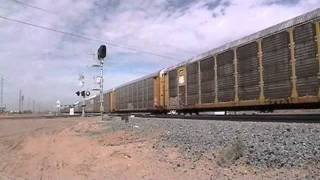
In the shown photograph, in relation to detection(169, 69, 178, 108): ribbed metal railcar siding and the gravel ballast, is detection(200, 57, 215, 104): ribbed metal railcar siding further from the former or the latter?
the gravel ballast

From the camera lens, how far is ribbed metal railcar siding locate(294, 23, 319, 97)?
14.7 metres

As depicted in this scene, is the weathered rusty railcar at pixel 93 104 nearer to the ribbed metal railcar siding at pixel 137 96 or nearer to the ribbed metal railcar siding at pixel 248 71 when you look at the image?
the ribbed metal railcar siding at pixel 137 96

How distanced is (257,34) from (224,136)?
7535 millimetres

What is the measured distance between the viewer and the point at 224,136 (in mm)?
12344

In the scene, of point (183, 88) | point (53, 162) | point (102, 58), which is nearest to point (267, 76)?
point (53, 162)

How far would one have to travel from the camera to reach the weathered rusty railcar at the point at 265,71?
1502cm

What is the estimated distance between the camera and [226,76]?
2153 cm

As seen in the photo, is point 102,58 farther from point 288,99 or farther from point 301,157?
point 301,157

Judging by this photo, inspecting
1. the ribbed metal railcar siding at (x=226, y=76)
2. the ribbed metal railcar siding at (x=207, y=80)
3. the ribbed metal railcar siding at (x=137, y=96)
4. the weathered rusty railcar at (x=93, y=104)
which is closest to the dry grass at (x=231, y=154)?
the ribbed metal railcar siding at (x=226, y=76)

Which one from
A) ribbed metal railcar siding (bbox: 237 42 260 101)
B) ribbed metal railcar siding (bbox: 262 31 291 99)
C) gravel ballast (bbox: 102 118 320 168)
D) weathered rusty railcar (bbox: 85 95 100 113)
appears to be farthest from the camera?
weathered rusty railcar (bbox: 85 95 100 113)

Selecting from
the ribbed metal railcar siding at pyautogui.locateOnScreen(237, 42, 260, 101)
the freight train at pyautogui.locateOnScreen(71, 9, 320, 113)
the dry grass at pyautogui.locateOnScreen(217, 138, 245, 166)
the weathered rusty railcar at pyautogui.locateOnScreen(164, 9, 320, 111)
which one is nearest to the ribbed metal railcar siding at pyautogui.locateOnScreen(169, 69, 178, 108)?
the freight train at pyautogui.locateOnScreen(71, 9, 320, 113)

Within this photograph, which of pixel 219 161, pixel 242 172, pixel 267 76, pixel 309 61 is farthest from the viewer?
pixel 267 76

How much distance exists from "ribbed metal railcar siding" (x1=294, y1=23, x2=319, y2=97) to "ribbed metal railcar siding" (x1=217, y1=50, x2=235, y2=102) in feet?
17.6

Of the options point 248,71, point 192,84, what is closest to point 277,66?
point 248,71
